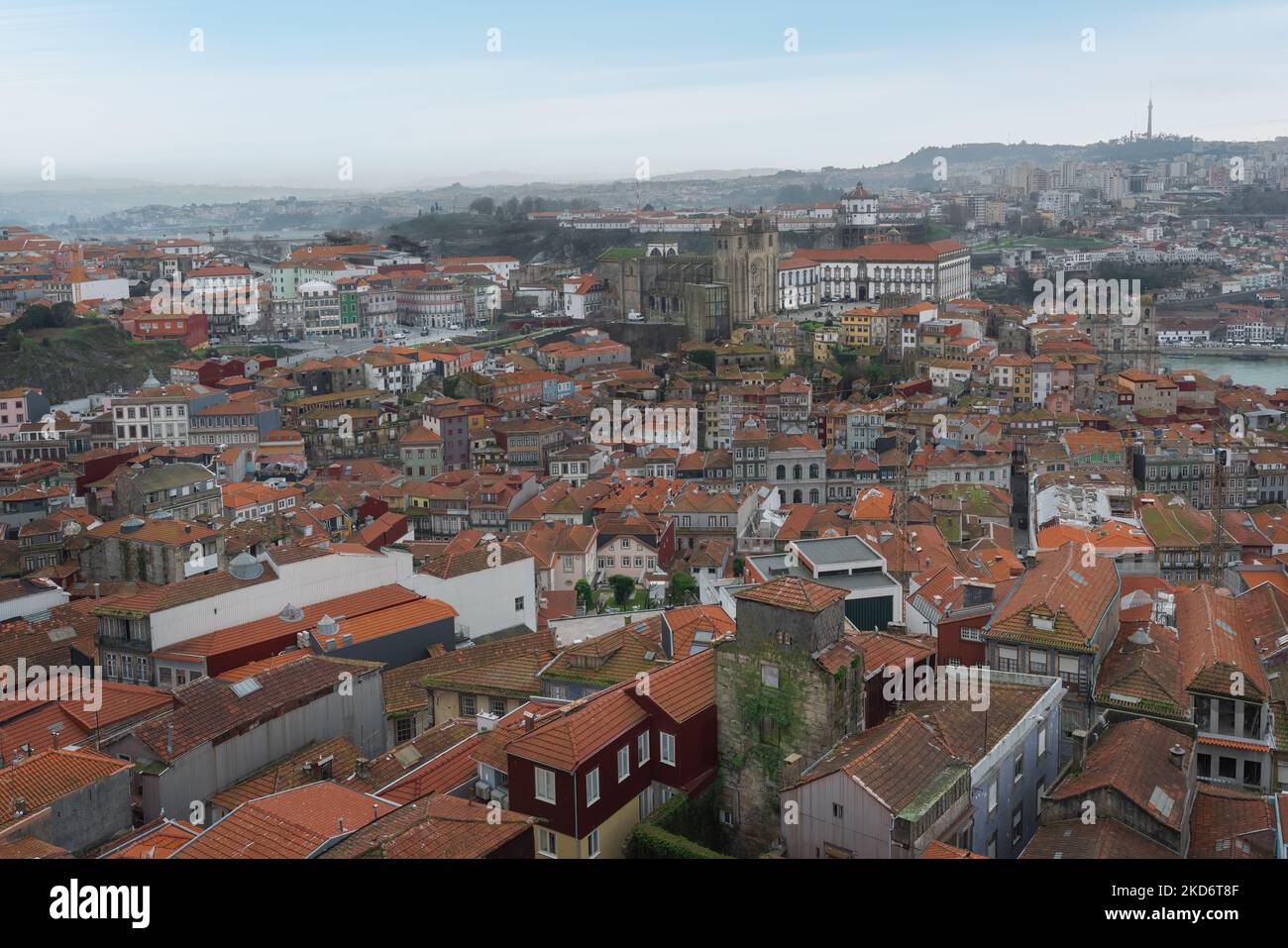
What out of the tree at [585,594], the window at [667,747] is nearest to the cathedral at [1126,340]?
the tree at [585,594]

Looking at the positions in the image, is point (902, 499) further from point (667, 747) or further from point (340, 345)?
point (340, 345)

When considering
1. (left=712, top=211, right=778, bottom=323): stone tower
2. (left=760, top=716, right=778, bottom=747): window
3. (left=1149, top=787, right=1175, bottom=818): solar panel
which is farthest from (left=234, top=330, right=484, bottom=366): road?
(left=1149, top=787, right=1175, bottom=818): solar panel

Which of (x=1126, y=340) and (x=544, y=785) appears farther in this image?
(x=1126, y=340)

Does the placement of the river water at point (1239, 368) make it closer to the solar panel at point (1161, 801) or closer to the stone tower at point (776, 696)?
the solar panel at point (1161, 801)

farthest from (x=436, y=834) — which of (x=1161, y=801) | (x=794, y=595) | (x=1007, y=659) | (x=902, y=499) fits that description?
(x=902, y=499)
